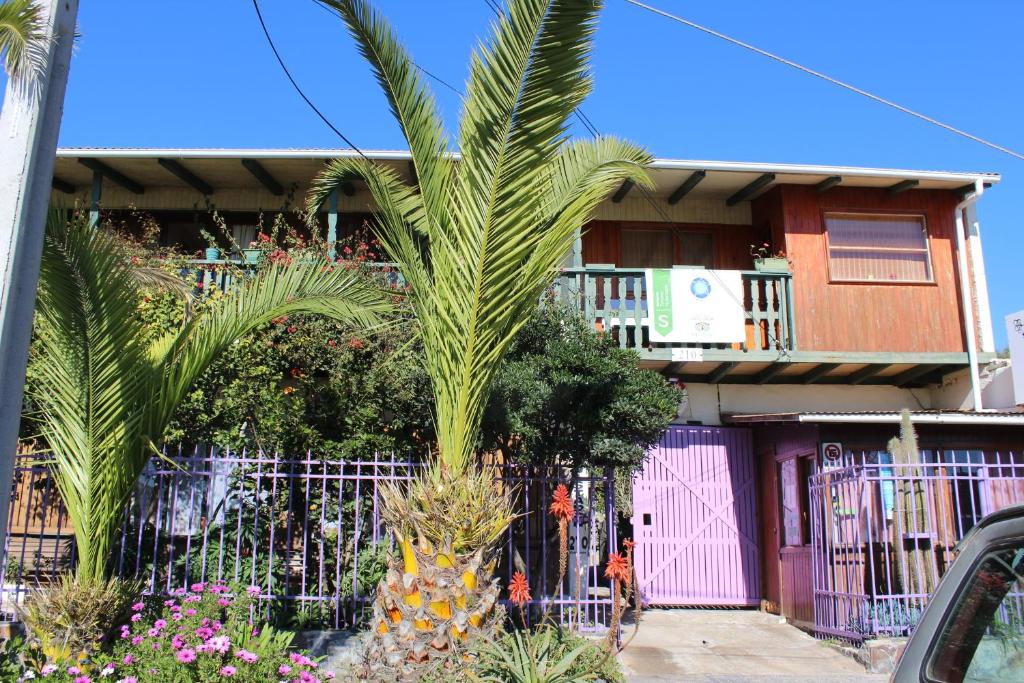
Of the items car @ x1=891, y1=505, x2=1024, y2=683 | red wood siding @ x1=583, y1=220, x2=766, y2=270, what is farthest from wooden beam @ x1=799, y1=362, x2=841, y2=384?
car @ x1=891, y1=505, x2=1024, y2=683

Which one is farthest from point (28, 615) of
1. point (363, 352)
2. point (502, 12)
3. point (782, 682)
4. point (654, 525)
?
point (654, 525)

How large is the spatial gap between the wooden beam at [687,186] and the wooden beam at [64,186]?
955cm

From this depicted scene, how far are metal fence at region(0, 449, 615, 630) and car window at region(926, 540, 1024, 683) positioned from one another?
17.2 feet

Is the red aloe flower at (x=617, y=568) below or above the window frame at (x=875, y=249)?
below

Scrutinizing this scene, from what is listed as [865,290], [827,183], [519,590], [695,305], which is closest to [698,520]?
[695,305]

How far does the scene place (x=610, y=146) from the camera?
6117 millimetres

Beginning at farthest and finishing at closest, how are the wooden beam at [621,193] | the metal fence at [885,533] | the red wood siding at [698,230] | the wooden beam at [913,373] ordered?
the red wood siding at [698,230] → the wooden beam at [621,193] → the wooden beam at [913,373] → the metal fence at [885,533]

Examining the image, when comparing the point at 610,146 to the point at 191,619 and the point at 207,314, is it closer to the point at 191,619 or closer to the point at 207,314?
the point at 207,314

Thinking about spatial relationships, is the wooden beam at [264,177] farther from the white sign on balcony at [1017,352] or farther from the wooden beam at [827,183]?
the white sign on balcony at [1017,352]

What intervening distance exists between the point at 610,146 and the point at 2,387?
13.4 feet

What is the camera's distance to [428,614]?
526 cm

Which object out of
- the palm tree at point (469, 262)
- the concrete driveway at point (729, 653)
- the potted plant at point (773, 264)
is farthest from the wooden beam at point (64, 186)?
the concrete driveway at point (729, 653)

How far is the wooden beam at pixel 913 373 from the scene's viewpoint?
39.5ft

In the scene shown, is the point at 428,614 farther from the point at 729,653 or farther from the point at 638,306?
the point at 638,306
